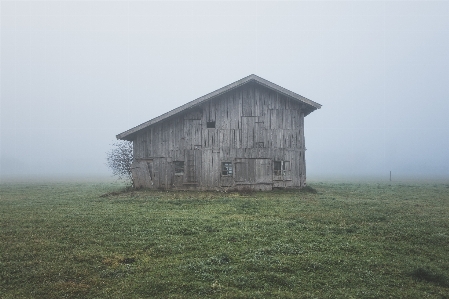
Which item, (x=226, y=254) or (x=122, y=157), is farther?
(x=122, y=157)

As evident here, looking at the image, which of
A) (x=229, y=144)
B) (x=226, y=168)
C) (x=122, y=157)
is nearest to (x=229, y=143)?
(x=229, y=144)

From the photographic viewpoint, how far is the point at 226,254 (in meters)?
9.30

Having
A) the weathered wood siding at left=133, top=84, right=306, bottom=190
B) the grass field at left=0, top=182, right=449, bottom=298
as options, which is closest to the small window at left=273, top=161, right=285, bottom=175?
the weathered wood siding at left=133, top=84, right=306, bottom=190

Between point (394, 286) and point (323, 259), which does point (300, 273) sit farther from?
point (394, 286)

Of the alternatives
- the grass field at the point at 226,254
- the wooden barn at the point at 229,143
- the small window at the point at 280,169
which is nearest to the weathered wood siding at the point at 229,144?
the wooden barn at the point at 229,143

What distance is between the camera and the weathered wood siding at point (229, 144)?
26.7 m

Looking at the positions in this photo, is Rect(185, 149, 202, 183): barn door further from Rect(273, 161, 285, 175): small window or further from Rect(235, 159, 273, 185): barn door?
Rect(273, 161, 285, 175): small window

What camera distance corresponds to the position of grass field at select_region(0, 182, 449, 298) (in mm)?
7387

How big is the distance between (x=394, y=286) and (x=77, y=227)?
1149cm

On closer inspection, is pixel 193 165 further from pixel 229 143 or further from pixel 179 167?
pixel 229 143

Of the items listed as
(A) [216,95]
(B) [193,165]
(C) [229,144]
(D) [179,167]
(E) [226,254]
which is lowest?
(E) [226,254]

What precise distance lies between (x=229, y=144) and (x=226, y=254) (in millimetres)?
17819

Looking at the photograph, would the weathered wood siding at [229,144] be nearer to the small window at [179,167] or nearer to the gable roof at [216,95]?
the small window at [179,167]

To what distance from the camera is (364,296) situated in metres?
6.94
